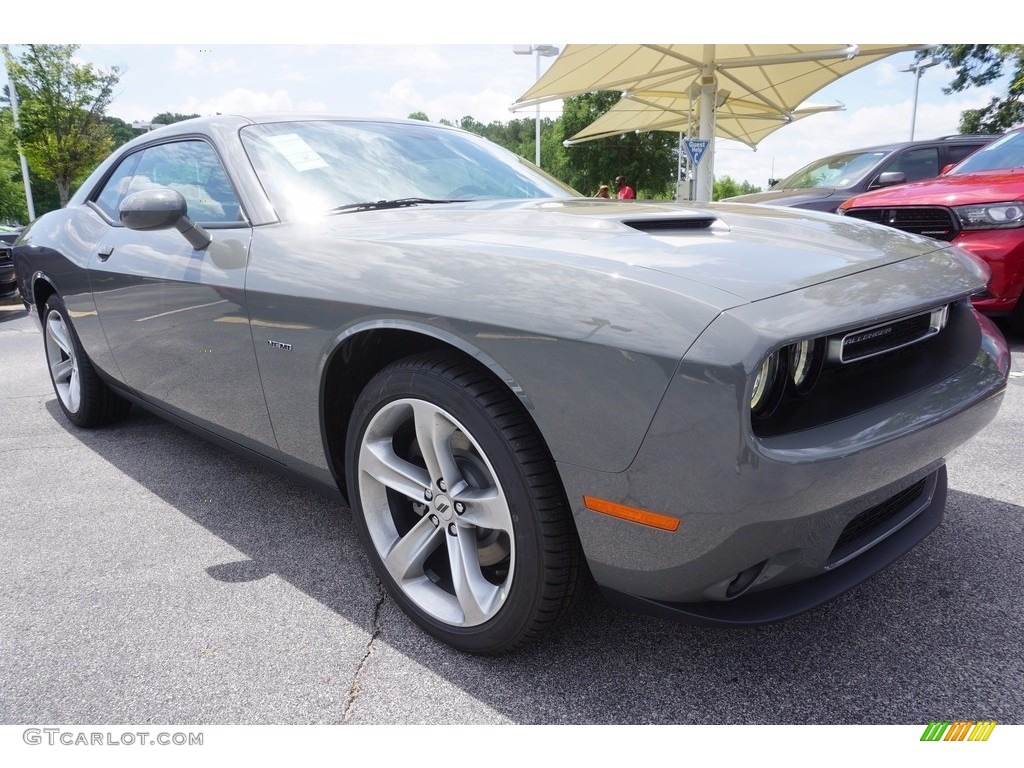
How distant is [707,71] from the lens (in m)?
10.7

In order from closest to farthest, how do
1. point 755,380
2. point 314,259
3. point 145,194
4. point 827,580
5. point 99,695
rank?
point 755,380 → point 827,580 → point 99,695 → point 314,259 → point 145,194

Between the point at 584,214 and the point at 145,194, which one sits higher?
the point at 145,194

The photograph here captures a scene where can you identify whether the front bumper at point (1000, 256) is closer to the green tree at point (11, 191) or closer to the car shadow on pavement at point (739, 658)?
the car shadow on pavement at point (739, 658)

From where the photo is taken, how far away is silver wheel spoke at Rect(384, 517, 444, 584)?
1.86 meters

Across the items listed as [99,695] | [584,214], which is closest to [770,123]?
[584,214]

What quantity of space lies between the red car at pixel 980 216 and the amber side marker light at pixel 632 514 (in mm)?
3903

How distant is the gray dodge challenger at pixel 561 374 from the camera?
132cm

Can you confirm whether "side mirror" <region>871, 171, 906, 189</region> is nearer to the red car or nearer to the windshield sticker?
the red car

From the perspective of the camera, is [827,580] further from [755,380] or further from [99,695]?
[99,695]

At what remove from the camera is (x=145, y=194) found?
2.18 metres

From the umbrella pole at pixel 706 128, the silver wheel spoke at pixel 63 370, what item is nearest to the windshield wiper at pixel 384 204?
the silver wheel spoke at pixel 63 370

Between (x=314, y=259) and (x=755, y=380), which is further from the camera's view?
(x=314, y=259)

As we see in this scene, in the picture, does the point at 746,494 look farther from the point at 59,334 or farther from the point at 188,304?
the point at 59,334

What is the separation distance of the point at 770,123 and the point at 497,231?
1954 cm
